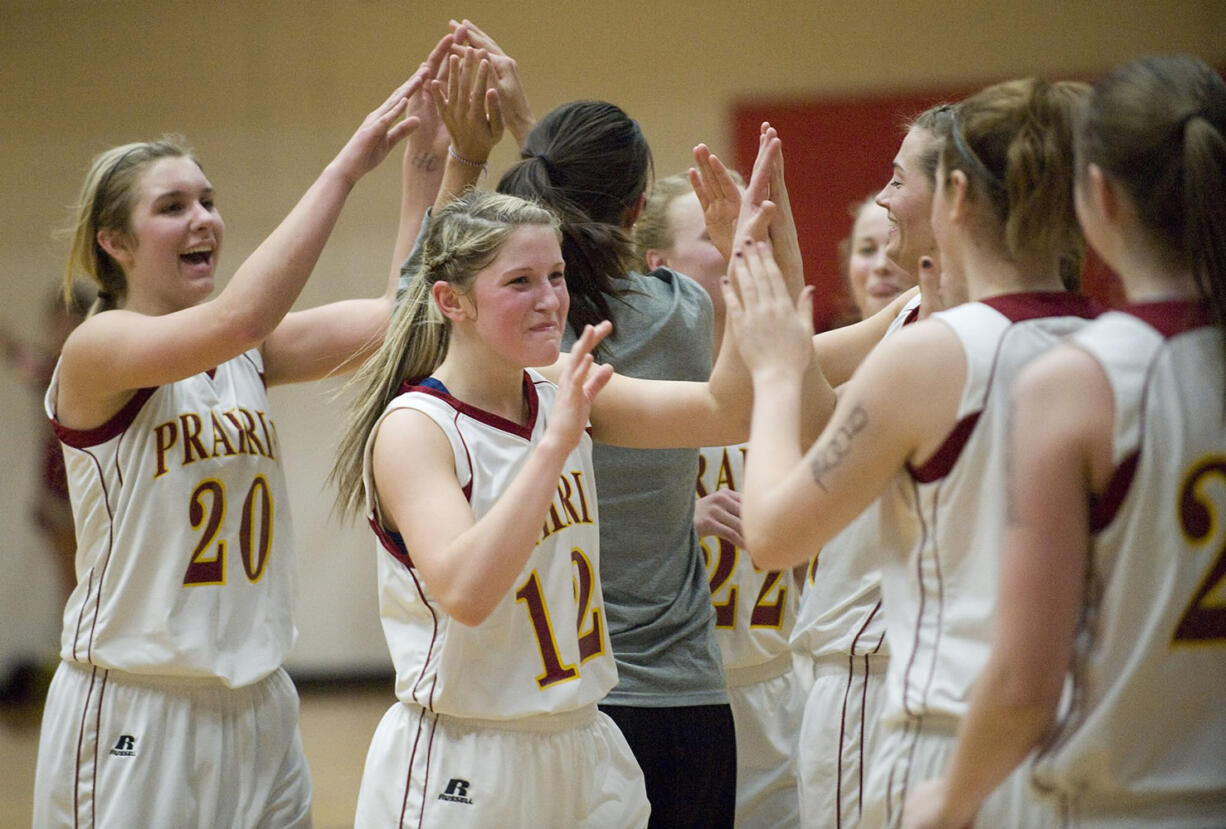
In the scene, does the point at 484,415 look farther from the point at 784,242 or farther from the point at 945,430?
A: the point at 945,430

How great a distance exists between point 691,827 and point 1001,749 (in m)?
1.32

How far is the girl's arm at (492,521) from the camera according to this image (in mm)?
2113

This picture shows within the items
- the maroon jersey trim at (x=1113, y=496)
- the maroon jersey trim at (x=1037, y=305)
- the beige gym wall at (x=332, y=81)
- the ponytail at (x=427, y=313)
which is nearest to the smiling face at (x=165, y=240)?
the ponytail at (x=427, y=313)

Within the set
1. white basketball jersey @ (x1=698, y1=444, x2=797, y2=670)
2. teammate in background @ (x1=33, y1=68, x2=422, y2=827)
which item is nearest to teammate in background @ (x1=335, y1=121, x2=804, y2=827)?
teammate in background @ (x1=33, y1=68, x2=422, y2=827)

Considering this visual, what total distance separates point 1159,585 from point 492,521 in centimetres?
99

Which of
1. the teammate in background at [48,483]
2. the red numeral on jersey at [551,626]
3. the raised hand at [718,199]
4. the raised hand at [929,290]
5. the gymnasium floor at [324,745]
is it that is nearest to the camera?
the raised hand at [929,290]

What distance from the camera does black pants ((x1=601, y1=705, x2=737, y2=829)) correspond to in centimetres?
273

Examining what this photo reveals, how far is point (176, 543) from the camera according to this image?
2990mm

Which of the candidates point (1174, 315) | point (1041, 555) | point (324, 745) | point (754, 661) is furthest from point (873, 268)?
point (324, 745)

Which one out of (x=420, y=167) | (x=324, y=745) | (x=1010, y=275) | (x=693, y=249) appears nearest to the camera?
(x=1010, y=275)

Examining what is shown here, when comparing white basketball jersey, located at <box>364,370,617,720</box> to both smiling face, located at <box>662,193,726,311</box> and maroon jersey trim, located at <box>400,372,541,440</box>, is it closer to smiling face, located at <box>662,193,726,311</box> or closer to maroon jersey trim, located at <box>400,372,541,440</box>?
maroon jersey trim, located at <box>400,372,541,440</box>

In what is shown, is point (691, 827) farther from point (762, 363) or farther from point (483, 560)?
point (762, 363)

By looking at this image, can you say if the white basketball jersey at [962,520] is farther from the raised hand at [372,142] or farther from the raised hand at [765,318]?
the raised hand at [372,142]

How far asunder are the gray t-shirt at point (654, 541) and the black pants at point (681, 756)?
3 centimetres
